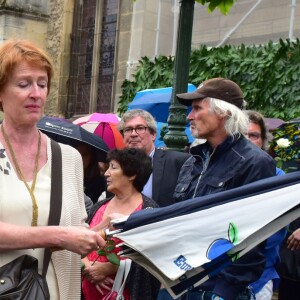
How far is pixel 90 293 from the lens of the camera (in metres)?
5.69

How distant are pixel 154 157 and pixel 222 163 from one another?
2.03 m

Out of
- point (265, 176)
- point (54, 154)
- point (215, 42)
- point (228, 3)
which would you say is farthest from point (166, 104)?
point (54, 154)

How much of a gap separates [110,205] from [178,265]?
2015 mm

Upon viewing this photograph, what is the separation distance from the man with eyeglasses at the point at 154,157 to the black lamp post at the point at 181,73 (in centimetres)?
32

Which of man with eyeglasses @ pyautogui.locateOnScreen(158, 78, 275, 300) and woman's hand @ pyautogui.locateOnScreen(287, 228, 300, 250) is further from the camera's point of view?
woman's hand @ pyautogui.locateOnScreen(287, 228, 300, 250)

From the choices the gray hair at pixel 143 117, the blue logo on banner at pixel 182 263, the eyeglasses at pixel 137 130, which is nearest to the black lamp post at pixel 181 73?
the gray hair at pixel 143 117

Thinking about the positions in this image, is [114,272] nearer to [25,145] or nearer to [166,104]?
[25,145]

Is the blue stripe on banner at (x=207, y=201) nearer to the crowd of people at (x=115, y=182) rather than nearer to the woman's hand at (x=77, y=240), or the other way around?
the crowd of people at (x=115, y=182)

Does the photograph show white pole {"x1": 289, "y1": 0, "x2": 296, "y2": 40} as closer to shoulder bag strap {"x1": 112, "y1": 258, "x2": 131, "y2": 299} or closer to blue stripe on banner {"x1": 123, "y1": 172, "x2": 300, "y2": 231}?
shoulder bag strap {"x1": 112, "y1": 258, "x2": 131, "y2": 299}

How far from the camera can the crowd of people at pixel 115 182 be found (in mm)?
3648

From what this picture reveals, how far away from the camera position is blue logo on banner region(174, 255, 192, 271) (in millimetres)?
4023

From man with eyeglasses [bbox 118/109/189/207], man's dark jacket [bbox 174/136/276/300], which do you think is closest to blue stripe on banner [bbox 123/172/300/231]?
man's dark jacket [bbox 174/136/276/300]

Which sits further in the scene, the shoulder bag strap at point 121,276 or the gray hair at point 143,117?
the gray hair at point 143,117

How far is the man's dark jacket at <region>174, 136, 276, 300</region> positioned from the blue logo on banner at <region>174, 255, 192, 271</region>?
1.52ft
